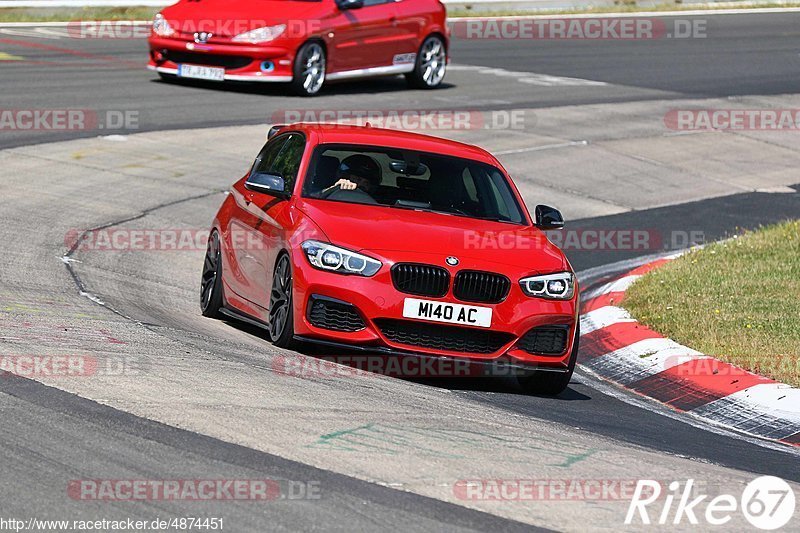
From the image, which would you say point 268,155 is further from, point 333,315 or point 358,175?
point 333,315

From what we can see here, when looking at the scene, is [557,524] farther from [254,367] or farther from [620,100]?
[620,100]

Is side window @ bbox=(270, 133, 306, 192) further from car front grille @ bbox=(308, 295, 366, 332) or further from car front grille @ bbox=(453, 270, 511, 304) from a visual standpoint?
car front grille @ bbox=(453, 270, 511, 304)

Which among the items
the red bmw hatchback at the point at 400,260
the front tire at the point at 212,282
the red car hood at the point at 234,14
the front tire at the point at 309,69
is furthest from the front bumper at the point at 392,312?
the front tire at the point at 309,69

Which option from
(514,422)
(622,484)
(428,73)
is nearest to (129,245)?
(514,422)

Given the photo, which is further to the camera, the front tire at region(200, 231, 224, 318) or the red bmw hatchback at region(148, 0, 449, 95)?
the red bmw hatchback at region(148, 0, 449, 95)

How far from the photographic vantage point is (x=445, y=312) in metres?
8.76

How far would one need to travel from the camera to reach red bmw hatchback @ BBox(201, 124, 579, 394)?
28.8 feet

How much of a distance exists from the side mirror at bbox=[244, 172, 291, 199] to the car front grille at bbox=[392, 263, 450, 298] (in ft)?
4.26

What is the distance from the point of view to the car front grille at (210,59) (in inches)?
837

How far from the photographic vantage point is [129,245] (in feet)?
42.7

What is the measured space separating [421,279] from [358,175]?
4.63 feet

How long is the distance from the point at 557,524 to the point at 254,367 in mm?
2822

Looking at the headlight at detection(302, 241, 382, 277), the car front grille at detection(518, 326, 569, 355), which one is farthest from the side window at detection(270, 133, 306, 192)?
the car front grille at detection(518, 326, 569, 355)

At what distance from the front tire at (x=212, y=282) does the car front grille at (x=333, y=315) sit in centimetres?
184
